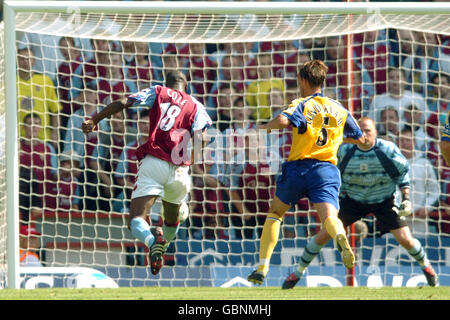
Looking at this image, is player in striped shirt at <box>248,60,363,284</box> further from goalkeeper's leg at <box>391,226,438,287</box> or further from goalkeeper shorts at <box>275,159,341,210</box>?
goalkeeper's leg at <box>391,226,438,287</box>

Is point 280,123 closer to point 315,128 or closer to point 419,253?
point 315,128

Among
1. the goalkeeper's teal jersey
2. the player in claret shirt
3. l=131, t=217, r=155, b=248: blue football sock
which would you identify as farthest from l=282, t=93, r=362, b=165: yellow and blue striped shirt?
the goalkeeper's teal jersey

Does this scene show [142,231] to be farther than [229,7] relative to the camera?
No

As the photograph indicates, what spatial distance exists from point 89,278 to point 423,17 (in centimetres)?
393

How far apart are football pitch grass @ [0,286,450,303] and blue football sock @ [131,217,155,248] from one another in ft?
1.28

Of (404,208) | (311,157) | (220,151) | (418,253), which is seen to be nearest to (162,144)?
(311,157)

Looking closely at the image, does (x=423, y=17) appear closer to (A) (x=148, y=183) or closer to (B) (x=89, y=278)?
(A) (x=148, y=183)

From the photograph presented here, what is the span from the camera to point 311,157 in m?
6.30

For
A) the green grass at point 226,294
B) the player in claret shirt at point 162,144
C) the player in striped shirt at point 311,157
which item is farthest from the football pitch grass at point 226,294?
the player in claret shirt at point 162,144

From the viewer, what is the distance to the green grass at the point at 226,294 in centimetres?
593

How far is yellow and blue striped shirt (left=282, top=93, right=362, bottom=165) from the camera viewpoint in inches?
247

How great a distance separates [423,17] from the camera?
8047mm

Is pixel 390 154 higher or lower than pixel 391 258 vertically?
higher

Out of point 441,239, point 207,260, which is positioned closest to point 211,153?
point 207,260
